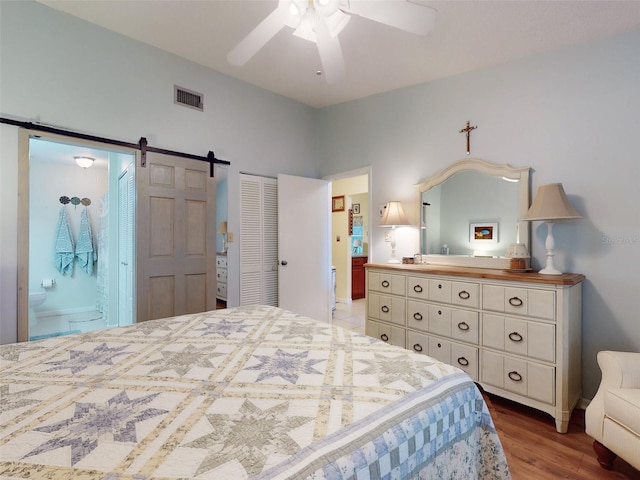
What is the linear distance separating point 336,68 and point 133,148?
6.10ft

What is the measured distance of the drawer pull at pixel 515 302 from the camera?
7.14 feet

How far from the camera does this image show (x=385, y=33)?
2.39m

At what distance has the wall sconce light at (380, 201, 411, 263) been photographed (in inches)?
126

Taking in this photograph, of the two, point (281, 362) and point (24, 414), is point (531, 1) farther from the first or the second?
point (24, 414)

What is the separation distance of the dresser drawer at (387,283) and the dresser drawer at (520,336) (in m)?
0.70

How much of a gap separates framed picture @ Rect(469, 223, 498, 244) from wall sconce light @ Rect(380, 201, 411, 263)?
0.60 m

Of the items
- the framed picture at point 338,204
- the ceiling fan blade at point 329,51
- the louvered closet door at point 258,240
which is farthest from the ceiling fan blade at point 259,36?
the framed picture at point 338,204

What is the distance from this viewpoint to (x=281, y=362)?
1.18 metres

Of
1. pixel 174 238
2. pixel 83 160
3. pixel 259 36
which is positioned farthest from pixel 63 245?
pixel 259 36

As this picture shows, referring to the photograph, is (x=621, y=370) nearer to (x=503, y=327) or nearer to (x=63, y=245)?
(x=503, y=327)

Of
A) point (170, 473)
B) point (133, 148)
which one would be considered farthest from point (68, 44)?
point (170, 473)

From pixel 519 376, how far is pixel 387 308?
1.10 metres

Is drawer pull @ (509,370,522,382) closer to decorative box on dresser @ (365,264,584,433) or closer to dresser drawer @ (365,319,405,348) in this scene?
decorative box on dresser @ (365,264,584,433)

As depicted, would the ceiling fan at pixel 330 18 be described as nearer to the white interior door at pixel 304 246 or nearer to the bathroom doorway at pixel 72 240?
the white interior door at pixel 304 246
